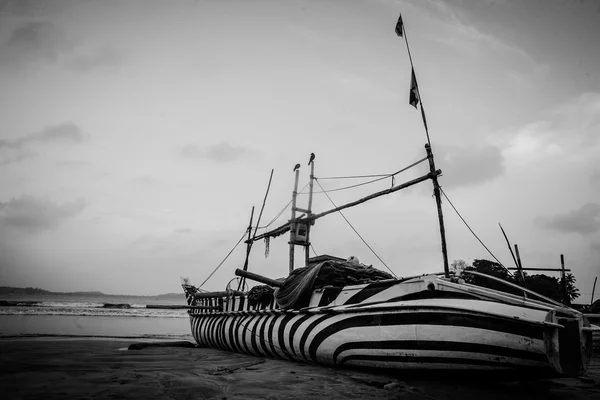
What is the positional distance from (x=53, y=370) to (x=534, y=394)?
23.3 feet

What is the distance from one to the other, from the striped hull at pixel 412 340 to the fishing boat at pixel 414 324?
12 millimetres

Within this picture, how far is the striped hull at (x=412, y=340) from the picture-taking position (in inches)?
165

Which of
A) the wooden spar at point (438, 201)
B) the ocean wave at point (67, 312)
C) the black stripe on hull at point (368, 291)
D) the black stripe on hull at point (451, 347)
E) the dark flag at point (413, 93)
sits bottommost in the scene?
the ocean wave at point (67, 312)

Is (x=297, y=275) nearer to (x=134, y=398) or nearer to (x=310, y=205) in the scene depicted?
(x=134, y=398)

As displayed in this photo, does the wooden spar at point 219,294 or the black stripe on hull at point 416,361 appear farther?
the wooden spar at point 219,294

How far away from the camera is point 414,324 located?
15.9 ft

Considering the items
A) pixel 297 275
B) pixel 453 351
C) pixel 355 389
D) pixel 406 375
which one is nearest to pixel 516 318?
pixel 453 351

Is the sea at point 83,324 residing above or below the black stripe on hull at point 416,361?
below

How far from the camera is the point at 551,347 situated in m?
4.06

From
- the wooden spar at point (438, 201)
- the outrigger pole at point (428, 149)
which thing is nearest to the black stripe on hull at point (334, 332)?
the outrigger pole at point (428, 149)

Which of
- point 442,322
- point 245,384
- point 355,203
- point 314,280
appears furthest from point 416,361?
point 355,203

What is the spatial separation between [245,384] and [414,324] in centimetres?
256

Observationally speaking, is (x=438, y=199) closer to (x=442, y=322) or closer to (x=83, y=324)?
(x=442, y=322)

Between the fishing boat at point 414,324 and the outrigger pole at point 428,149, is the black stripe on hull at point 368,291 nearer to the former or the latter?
the fishing boat at point 414,324
